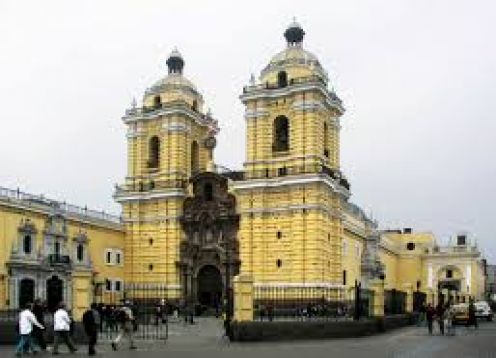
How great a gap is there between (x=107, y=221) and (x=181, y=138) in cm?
754

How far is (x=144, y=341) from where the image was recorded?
2611 centimetres

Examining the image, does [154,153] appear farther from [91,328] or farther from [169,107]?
[91,328]

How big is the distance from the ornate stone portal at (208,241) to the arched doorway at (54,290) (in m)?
8.22

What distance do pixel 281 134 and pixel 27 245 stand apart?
56.0 feet

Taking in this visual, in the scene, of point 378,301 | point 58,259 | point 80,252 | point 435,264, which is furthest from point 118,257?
point 435,264

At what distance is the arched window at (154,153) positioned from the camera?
182ft

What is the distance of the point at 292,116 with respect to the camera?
4950cm

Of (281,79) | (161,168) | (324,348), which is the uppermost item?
(281,79)

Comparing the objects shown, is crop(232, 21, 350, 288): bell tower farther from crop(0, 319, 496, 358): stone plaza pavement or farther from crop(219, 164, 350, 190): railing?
crop(0, 319, 496, 358): stone plaza pavement

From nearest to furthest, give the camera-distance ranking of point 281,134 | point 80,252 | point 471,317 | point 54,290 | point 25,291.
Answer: point 471,317 < point 25,291 < point 54,290 < point 80,252 < point 281,134

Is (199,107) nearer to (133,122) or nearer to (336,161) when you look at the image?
(133,122)

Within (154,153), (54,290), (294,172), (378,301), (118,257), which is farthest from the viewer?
(154,153)

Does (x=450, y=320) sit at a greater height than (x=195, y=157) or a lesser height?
lesser

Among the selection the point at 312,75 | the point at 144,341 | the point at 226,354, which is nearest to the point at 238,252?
the point at 312,75
